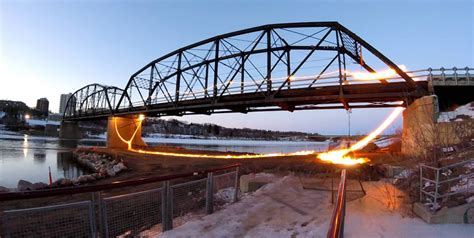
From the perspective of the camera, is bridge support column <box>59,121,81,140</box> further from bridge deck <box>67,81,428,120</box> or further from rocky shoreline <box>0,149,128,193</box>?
bridge deck <box>67,81,428,120</box>

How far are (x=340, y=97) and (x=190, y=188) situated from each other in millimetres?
22132

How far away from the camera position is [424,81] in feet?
86.1

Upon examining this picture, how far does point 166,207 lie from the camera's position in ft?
26.1

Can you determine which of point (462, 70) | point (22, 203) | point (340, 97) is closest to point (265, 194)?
point (22, 203)

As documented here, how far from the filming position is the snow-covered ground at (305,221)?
282 inches

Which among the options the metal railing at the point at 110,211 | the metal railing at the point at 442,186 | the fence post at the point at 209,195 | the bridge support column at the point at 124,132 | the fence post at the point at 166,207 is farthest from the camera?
the bridge support column at the point at 124,132

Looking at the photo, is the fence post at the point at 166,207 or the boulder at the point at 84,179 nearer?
the fence post at the point at 166,207

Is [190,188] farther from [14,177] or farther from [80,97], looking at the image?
[80,97]

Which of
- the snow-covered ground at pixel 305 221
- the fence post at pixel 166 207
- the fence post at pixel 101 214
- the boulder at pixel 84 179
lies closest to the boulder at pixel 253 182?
the snow-covered ground at pixel 305 221

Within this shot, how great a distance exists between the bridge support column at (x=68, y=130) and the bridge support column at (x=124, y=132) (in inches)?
2316

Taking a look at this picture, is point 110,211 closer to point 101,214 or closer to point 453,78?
point 101,214

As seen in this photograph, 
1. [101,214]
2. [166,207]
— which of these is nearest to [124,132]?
[166,207]

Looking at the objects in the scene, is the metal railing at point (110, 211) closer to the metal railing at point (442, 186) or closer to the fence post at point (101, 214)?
the fence post at point (101, 214)

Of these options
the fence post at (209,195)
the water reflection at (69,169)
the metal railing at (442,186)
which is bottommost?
the water reflection at (69,169)
